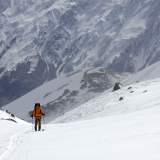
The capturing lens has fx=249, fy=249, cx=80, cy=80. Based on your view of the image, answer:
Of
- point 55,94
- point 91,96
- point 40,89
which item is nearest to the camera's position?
point 91,96

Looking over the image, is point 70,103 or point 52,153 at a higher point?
point 70,103

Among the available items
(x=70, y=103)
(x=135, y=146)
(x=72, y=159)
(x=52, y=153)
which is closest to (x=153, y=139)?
(x=135, y=146)

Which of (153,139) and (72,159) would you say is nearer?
(72,159)

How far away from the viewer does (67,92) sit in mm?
104375

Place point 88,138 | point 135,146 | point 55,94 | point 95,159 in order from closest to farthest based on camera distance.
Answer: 1. point 95,159
2. point 135,146
3. point 88,138
4. point 55,94

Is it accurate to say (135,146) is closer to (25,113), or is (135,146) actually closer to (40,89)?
(25,113)

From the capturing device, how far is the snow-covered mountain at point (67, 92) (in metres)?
92.4

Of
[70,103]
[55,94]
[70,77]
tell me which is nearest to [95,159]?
[70,103]

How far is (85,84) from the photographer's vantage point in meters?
112

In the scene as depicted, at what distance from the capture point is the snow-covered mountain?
303 ft

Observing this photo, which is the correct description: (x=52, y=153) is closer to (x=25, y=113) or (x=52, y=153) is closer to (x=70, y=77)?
(x=25, y=113)

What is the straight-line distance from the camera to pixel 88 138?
1044 cm

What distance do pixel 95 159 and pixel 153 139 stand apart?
7.58 ft

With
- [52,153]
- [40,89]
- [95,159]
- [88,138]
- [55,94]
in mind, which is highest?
[40,89]
